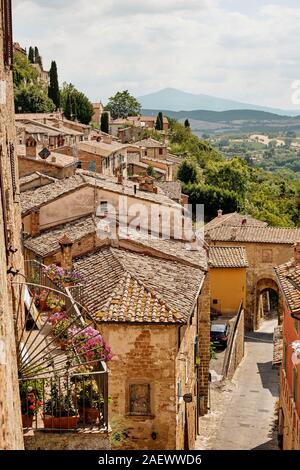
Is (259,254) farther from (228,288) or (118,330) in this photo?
(118,330)

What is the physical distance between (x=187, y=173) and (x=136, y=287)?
206 feet

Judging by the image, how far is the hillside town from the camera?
11781 millimetres

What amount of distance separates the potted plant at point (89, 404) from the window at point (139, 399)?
6.49 m

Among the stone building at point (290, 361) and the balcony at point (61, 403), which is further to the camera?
the stone building at point (290, 361)

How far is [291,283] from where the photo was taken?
21016mm

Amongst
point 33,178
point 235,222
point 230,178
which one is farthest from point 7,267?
point 230,178

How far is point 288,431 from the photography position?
69.5 ft

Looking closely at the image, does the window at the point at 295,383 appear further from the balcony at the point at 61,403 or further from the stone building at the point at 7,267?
the stone building at the point at 7,267

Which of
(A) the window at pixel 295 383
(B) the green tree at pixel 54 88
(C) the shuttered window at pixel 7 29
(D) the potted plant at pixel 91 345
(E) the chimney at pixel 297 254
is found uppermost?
(B) the green tree at pixel 54 88

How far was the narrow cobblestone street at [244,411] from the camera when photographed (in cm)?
2595

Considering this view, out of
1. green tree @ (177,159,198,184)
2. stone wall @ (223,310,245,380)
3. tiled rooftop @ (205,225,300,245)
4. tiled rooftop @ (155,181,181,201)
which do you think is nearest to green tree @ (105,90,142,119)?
green tree @ (177,159,198,184)

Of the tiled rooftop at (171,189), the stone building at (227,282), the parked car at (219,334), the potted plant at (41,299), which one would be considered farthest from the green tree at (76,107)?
the potted plant at (41,299)

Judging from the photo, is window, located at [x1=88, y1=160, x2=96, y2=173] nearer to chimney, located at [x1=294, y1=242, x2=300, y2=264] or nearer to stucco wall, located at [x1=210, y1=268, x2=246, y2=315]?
stucco wall, located at [x1=210, y1=268, x2=246, y2=315]
